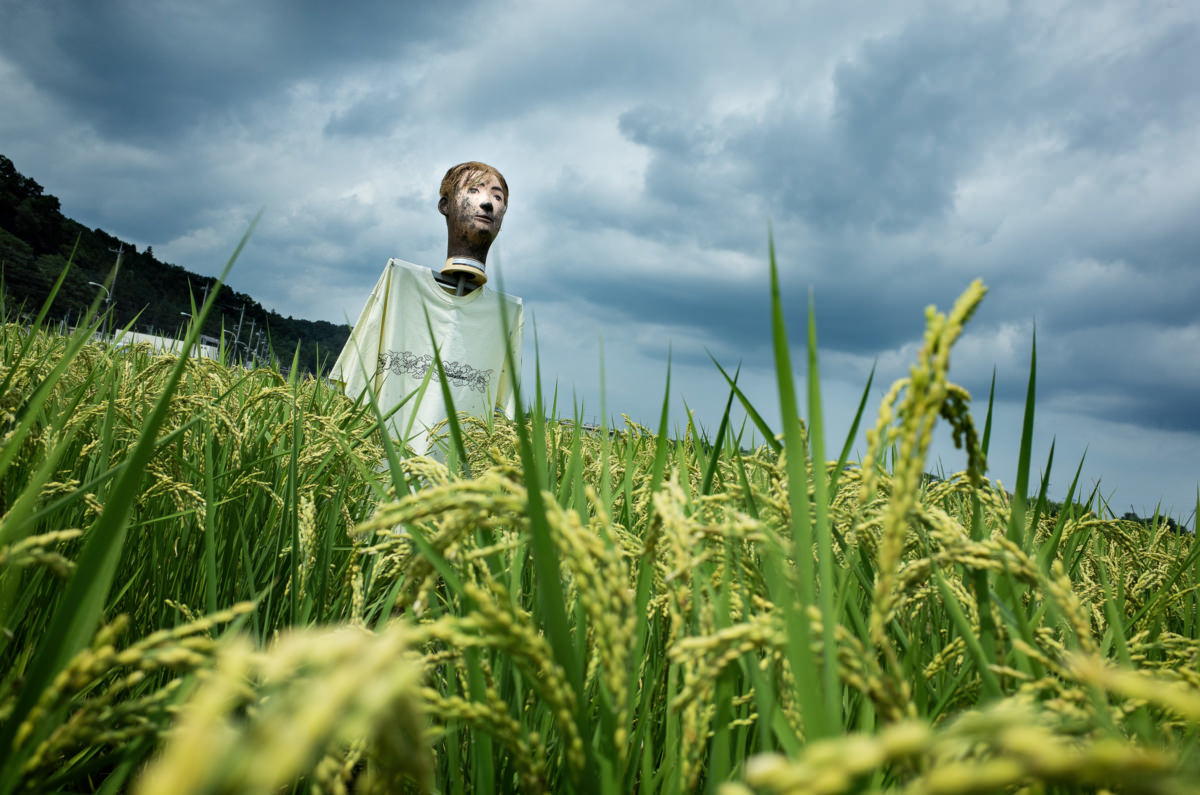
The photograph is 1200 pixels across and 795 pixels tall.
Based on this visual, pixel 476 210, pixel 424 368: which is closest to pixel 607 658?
pixel 424 368

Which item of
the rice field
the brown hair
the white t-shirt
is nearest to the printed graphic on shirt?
the white t-shirt

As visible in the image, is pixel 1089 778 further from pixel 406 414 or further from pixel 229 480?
pixel 406 414

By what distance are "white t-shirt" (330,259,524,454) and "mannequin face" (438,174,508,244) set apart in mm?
478

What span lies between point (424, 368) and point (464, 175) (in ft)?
6.08

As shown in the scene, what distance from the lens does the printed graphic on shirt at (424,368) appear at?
5.12 metres

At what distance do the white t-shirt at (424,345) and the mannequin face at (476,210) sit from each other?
478 mm

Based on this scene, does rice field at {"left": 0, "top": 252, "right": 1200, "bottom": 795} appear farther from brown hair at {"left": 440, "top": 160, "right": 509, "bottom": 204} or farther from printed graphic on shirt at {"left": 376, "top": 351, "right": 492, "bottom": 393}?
brown hair at {"left": 440, "top": 160, "right": 509, "bottom": 204}

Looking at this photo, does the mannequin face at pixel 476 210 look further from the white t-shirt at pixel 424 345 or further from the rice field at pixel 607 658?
the rice field at pixel 607 658

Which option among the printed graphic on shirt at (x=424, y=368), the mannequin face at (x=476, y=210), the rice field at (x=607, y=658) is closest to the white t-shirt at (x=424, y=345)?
the printed graphic on shirt at (x=424, y=368)

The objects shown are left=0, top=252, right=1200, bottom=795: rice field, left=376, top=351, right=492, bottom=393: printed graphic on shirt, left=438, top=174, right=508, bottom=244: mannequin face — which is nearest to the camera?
left=0, top=252, right=1200, bottom=795: rice field

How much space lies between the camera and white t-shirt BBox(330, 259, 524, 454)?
4.99 m

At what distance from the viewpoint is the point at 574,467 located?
58.4 inches

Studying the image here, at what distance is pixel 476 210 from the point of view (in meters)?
5.56

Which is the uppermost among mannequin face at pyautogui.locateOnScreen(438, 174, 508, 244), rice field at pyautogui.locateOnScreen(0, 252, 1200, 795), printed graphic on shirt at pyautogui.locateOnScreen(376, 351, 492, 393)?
mannequin face at pyautogui.locateOnScreen(438, 174, 508, 244)
